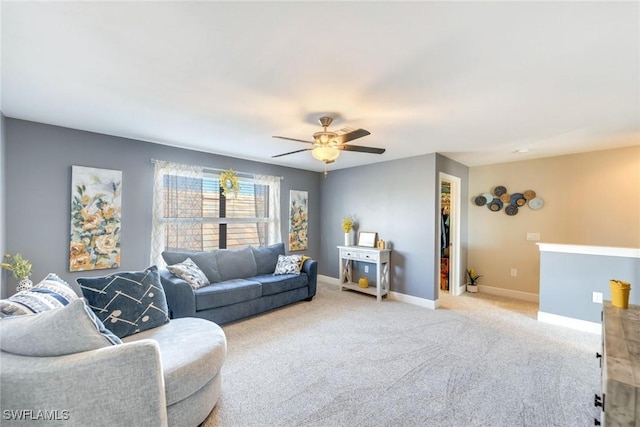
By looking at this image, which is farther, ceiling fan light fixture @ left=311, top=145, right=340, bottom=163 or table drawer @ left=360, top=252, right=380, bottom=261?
table drawer @ left=360, top=252, right=380, bottom=261

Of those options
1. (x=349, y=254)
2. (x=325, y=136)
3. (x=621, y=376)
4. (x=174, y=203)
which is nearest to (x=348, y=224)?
(x=349, y=254)

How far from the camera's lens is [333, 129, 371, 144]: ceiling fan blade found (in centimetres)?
238

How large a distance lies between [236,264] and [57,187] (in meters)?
2.28

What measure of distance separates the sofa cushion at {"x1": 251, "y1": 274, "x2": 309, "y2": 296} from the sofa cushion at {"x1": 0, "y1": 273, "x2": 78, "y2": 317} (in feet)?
7.33

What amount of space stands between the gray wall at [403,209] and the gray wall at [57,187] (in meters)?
3.30

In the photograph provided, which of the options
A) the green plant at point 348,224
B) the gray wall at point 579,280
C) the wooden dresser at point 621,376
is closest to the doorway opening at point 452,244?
the gray wall at point 579,280

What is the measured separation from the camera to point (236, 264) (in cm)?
415

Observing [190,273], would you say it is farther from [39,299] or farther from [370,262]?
[370,262]

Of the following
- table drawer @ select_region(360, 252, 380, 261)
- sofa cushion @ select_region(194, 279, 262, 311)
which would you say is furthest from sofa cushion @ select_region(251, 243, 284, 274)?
table drawer @ select_region(360, 252, 380, 261)

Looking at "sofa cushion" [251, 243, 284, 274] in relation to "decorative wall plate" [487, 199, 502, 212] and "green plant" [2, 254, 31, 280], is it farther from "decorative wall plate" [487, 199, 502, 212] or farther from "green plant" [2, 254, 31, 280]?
"decorative wall plate" [487, 199, 502, 212]

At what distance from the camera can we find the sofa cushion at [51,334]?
123 cm

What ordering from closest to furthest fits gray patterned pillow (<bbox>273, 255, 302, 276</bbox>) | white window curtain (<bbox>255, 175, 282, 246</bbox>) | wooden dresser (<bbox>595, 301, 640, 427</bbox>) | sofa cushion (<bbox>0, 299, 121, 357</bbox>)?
1. wooden dresser (<bbox>595, 301, 640, 427</bbox>)
2. sofa cushion (<bbox>0, 299, 121, 357</bbox>)
3. gray patterned pillow (<bbox>273, 255, 302, 276</bbox>)
4. white window curtain (<bbox>255, 175, 282, 246</bbox>)

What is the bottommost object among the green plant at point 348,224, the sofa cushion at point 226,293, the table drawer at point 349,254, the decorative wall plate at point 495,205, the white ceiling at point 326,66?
the sofa cushion at point 226,293

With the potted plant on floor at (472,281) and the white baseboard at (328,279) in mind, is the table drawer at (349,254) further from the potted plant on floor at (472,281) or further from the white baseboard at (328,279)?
the potted plant on floor at (472,281)
